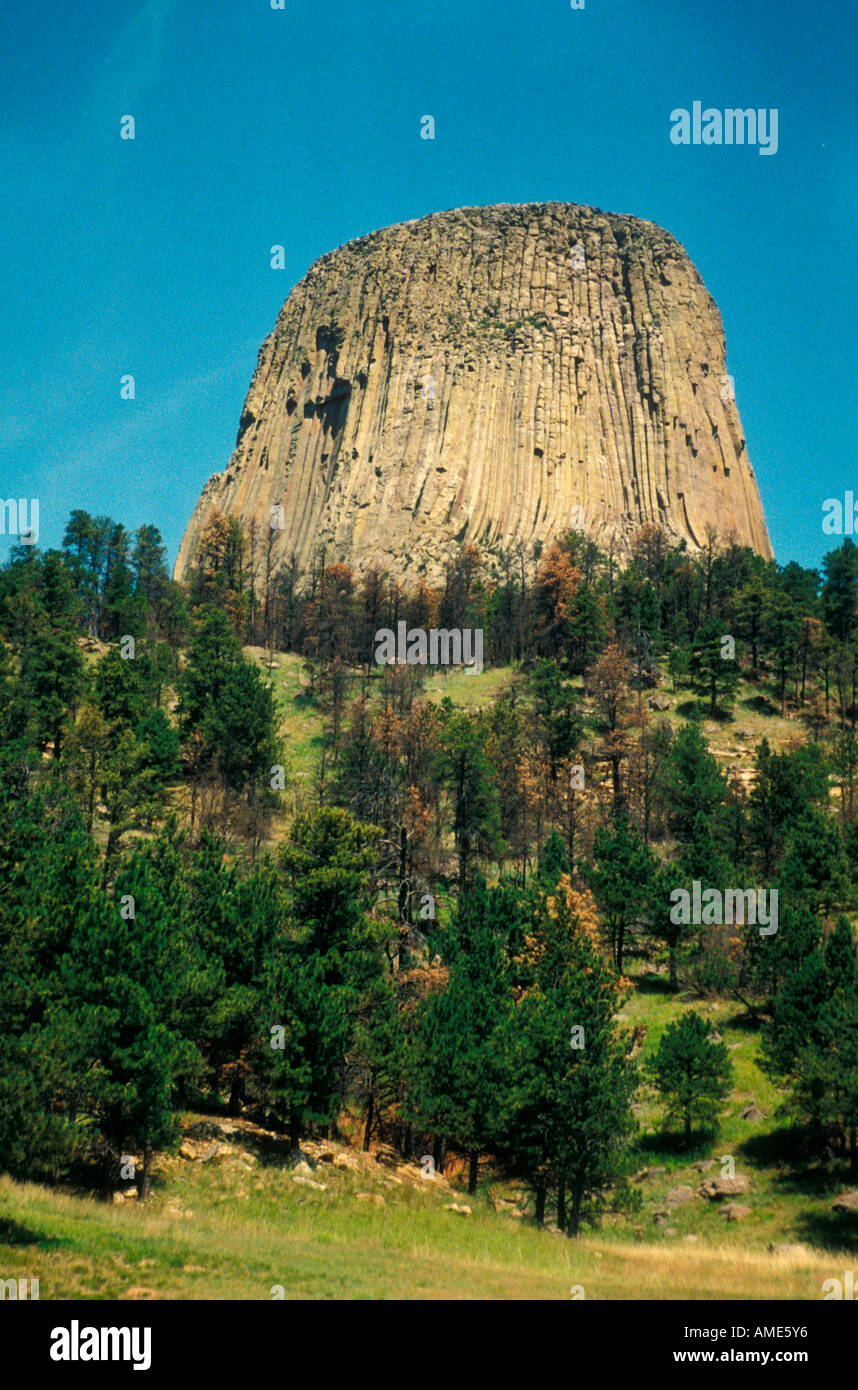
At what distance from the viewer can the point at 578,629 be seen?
8181 centimetres

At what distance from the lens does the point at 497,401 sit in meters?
136

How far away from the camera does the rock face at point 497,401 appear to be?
132125mm

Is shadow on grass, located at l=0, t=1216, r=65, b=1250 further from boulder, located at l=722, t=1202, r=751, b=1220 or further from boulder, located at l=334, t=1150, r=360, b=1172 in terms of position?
boulder, located at l=722, t=1202, r=751, b=1220

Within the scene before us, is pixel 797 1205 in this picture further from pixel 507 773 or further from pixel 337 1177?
pixel 507 773

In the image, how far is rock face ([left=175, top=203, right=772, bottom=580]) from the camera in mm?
132125

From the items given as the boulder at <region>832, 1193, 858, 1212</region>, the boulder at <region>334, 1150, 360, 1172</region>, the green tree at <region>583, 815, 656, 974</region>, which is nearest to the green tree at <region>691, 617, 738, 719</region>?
the green tree at <region>583, 815, 656, 974</region>

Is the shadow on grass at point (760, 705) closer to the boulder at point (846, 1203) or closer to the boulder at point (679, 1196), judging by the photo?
the boulder at point (679, 1196)

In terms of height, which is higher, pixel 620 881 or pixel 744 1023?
pixel 620 881

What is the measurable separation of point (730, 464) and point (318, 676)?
8842 cm

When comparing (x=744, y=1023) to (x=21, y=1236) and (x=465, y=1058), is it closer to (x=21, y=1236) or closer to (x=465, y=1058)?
(x=465, y=1058)

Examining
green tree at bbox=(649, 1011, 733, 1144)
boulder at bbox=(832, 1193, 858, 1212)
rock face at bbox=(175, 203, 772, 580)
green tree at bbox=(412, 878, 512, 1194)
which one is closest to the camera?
boulder at bbox=(832, 1193, 858, 1212)

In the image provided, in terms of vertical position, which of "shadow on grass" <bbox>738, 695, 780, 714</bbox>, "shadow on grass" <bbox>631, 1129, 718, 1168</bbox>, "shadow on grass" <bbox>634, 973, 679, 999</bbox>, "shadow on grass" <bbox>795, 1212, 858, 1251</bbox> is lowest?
"shadow on grass" <bbox>631, 1129, 718, 1168</bbox>

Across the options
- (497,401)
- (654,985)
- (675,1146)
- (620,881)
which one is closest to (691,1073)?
(675,1146)

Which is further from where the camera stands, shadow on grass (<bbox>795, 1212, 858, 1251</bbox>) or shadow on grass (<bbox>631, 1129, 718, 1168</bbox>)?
shadow on grass (<bbox>631, 1129, 718, 1168</bbox>)
